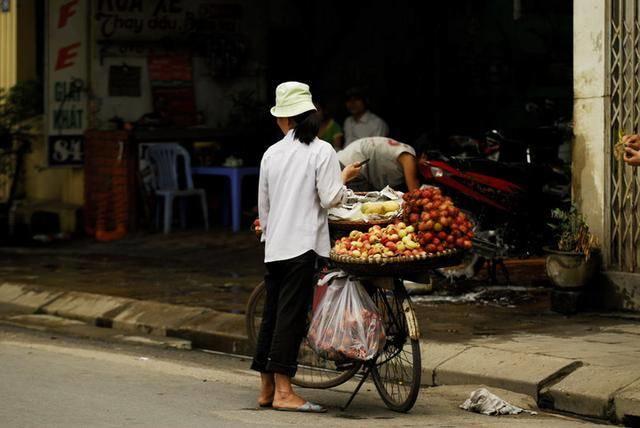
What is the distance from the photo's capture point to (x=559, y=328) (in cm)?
1002

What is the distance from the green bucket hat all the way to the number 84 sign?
33.4 feet

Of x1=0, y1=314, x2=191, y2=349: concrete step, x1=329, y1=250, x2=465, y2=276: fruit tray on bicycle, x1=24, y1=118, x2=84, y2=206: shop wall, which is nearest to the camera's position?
x1=329, y1=250, x2=465, y2=276: fruit tray on bicycle

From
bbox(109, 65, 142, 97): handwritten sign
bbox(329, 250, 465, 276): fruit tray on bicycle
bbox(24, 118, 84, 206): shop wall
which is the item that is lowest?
bbox(329, 250, 465, 276): fruit tray on bicycle

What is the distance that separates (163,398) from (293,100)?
1907 mm

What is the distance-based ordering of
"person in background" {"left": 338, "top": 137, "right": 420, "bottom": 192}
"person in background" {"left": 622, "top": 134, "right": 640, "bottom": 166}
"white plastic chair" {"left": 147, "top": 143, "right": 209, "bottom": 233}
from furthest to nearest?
1. "white plastic chair" {"left": 147, "top": 143, "right": 209, "bottom": 233}
2. "person in background" {"left": 338, "top": 137, "right": 420, "bottom": 192}
3. "person in background" {"left": 622, "top": 134, "right": 640, "bottom": 166}

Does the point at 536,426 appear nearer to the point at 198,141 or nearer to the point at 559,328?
the point at 559,328

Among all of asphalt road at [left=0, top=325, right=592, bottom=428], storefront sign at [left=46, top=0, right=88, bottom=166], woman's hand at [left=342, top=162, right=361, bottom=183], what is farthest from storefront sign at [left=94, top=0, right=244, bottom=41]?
Result: woman's hand at [left=342, top=162, right=361, bottom=183]

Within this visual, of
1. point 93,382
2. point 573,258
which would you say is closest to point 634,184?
point 573,258

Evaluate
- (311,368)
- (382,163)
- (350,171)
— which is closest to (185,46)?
(382,163)

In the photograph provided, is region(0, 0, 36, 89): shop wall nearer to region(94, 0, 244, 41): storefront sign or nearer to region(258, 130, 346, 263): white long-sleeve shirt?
region(94, 0, 244, 41): storefront sign

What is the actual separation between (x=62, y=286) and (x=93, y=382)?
4.96m

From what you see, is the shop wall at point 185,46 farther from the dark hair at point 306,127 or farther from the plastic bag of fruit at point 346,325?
the plastic bag of fruit at point 346,325

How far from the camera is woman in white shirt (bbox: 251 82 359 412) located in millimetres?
7641

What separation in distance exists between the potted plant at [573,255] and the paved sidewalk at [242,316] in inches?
11.9
